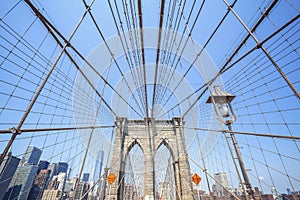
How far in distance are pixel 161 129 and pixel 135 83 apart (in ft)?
19.9

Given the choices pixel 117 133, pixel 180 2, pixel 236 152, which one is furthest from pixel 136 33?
pixel 117 133

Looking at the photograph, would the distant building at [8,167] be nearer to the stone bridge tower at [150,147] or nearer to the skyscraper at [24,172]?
the skyscraper at [24,172]

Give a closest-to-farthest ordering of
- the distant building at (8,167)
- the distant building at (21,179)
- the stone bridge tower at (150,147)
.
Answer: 1. the distant building at (8,167)
2. the distant building at (21,179)
3. the stone bridge tower at (150,147)

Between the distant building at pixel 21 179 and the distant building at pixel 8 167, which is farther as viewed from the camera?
the distant building at pixel 21 179

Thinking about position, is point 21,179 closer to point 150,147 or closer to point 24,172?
point 24,172

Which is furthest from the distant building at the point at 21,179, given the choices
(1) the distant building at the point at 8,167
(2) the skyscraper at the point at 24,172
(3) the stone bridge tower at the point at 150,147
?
(3) the stone bridge tower at the point at 150,147

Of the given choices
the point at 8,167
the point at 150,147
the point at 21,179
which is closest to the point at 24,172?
the point at 8,167

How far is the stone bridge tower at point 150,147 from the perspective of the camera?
999 cm

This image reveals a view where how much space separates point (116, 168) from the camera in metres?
10.4

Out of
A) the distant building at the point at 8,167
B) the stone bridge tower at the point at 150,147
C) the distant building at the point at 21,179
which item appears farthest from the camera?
the stone bridge tower at the point at 150,147

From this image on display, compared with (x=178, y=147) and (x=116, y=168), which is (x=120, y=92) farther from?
(x=178, y=147)

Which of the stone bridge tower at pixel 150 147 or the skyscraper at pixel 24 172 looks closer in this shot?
the skyscraper at pixel 24 172

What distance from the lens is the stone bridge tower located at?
9.99 m

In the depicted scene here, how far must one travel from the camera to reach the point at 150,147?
472 inches
